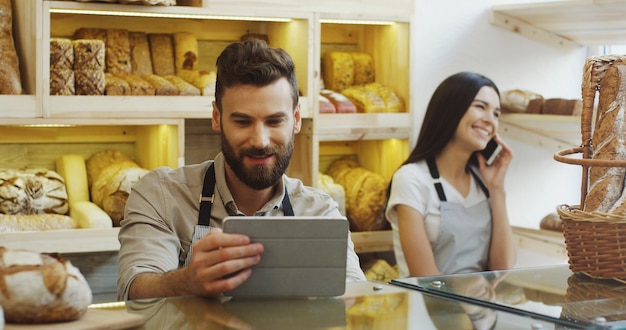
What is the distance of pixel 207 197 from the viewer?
2.29 metres

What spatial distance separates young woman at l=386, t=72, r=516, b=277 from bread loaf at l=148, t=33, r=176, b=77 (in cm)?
96

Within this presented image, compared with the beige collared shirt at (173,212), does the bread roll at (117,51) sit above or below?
above

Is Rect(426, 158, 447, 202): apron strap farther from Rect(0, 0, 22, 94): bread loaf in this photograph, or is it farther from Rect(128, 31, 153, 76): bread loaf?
Rect(0, 0, 22, 94): bread loaf

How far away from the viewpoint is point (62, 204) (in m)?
3.09

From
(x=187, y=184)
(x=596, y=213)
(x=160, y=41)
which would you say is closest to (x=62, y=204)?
(x=160, y=41)

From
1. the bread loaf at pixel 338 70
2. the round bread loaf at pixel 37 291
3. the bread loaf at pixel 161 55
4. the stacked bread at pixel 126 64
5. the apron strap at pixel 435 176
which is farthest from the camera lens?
the bread loaf at pixel 338 70

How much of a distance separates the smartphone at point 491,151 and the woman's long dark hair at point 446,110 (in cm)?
20

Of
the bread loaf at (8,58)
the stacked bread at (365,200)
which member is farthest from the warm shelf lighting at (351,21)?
the bread loaf at (8,58)

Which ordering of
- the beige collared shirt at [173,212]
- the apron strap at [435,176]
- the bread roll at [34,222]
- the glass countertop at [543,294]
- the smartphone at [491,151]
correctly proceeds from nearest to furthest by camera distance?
1. the glass countertop at [543,294]
2. the beige collared shirt at [173,212]
3. the bread roll at [34,222]
4. the apron strap at [435,176]
5. the smartphone at [491,151]

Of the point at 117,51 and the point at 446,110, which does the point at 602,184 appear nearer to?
the point at 446,110

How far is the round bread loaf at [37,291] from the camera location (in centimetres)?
128

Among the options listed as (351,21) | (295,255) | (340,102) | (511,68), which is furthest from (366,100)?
(295,255)

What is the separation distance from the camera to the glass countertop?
1.49 meters

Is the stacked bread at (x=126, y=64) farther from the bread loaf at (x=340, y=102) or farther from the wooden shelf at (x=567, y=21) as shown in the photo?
the wooden shelf at (x=567, y=21)
